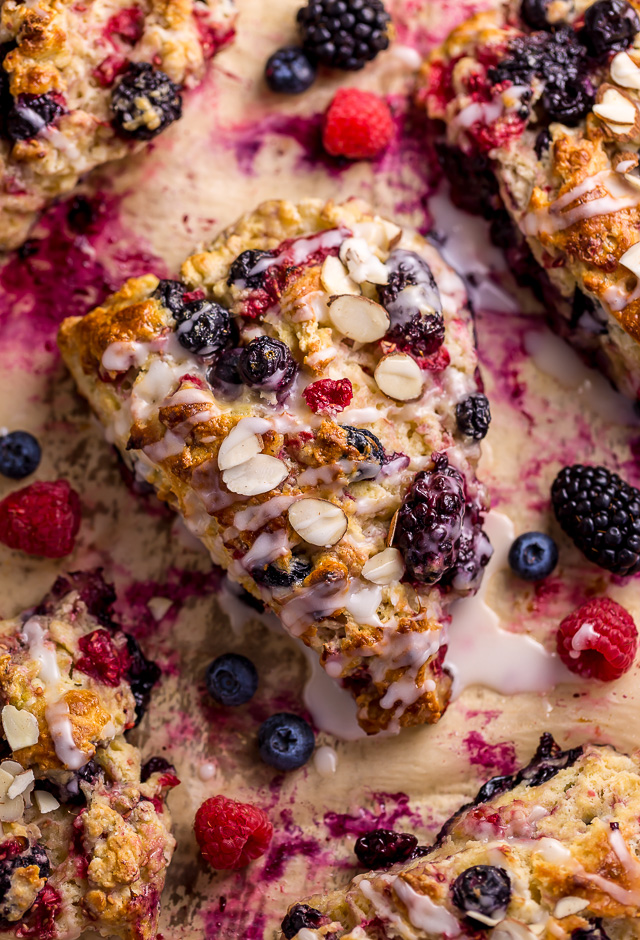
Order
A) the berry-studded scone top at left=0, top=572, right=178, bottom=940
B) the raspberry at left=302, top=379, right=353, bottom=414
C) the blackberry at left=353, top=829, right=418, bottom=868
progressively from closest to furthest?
1. the berry-studded scone top at left=0, top=572, right=178, bottom=940
2. the raspberry at left=302, top=379, right=353, bottom=414
3. the blackberry at left=353, top=829, right=418, bottom=868

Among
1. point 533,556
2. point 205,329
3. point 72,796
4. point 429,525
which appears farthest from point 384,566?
point 72,796

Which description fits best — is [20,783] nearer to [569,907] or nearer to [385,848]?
[385,848]

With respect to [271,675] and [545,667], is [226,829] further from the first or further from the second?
[545,667]

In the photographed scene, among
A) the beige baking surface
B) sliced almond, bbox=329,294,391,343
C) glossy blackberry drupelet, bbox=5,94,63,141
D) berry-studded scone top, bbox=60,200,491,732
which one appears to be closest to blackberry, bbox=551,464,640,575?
the beige baking surface

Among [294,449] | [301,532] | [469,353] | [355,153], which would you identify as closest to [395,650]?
[301,532]

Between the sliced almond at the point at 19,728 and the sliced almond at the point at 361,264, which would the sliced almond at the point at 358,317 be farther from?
the sliced almond at the point at 19,728

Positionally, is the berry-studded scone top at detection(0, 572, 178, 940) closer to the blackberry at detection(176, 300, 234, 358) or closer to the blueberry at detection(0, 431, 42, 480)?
the blueberry at detection(0, 431, 42, 480)
